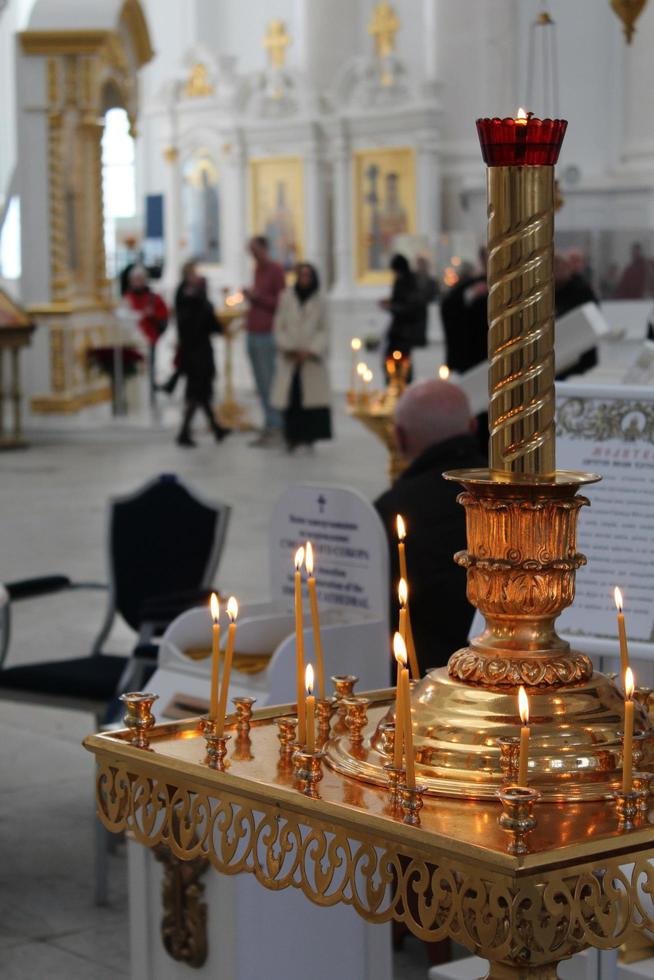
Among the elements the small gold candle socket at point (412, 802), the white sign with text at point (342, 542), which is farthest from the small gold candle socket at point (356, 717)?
the white sign with text at point (342, 542)

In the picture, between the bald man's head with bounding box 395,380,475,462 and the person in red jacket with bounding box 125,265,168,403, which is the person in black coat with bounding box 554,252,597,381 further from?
the person in red jacket with bounding box 125,265,168,403

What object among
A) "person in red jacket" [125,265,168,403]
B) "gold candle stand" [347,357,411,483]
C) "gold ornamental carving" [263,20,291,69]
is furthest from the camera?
"gold ornamental carving" [263,20,291,69]

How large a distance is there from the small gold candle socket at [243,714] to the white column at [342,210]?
67.3ft

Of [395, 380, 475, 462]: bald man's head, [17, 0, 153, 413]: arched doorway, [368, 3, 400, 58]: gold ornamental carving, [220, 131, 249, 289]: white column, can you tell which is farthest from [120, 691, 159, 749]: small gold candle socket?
[368, 3, 400, 58]: gold ornamental carving

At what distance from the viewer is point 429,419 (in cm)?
460

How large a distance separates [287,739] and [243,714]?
5.1 inches

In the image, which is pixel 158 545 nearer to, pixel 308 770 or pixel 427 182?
pixel 308 770

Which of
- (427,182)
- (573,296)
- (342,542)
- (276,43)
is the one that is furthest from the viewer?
(276,43)

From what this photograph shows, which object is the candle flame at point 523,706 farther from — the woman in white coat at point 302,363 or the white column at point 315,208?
the white column at point 315,208

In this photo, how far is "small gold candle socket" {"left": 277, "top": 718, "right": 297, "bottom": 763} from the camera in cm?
182

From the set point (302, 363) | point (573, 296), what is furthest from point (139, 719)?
point (302, 363)

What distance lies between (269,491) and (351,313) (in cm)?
1053

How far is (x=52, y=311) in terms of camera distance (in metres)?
15.7

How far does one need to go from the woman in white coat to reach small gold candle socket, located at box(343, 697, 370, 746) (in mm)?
11864
